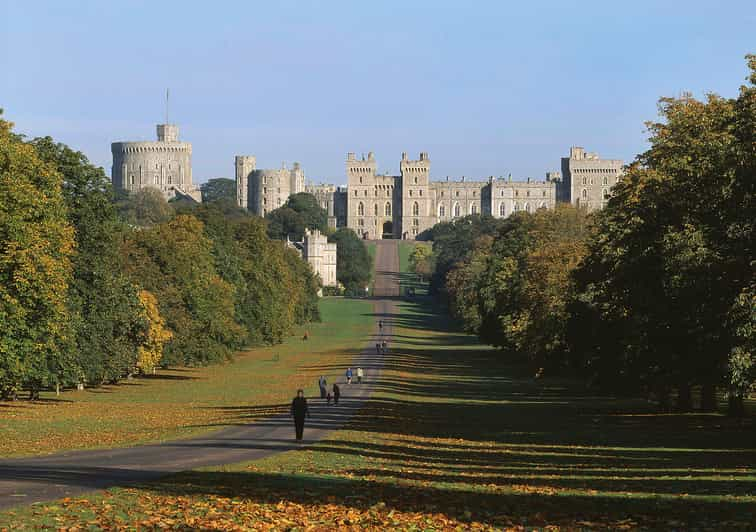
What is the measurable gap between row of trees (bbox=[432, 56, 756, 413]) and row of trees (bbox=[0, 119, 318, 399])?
17.9 m

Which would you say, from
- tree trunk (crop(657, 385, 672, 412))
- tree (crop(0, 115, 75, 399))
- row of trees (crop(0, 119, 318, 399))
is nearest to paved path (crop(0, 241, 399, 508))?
tree (crop(0, 115, 75, 399))

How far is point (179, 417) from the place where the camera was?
3962 cm

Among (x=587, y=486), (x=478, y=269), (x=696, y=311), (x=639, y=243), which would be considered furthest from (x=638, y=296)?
(x=478, y=269)

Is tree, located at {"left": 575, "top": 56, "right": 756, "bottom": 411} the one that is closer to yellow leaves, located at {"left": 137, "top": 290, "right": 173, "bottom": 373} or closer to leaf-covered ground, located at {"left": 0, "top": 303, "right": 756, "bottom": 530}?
leaf-covered ground, located at {"left": 0, "top": 303, "right": 756, "bottom": 530}

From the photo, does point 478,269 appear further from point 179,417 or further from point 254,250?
point 179,417

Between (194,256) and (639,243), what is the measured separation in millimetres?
37325

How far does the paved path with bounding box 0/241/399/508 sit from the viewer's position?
17422 millimetres

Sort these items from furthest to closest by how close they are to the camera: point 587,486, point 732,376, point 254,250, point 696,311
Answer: point 254,250, point 696,311, point 732,376, point 587,486

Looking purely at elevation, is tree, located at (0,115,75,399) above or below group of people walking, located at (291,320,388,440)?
above

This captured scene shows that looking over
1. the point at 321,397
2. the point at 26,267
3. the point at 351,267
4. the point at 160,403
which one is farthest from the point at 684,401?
the point at 351,267

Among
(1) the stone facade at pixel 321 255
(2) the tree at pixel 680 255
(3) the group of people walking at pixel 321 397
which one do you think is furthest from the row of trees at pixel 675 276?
(1) the stone facade at pixel 321 255

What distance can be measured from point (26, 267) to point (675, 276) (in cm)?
1927

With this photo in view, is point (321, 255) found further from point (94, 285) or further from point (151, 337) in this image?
point (94, 285)

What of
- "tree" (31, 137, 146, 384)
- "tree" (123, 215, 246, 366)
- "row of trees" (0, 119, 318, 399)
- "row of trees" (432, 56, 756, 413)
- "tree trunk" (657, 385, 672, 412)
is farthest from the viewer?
"tree" (123, 215, 246, 366)
